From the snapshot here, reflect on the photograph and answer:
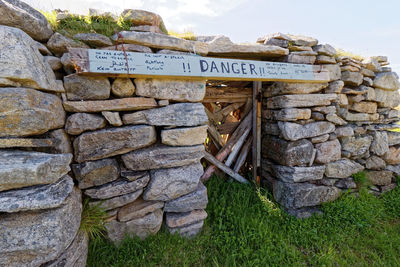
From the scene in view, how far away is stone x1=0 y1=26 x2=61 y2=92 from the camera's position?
130 cm

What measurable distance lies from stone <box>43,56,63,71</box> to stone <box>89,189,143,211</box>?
1.37m

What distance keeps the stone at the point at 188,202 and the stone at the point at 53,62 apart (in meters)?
1.82

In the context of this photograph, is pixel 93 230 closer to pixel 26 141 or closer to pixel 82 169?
pixel 82 169

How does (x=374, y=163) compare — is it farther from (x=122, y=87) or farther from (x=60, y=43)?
(x=60, y=43)

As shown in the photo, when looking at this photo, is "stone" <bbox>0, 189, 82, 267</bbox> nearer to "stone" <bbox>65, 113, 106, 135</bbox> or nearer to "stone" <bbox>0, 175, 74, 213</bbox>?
"stone" <bbox>0, 175, 74, 213</bbox>

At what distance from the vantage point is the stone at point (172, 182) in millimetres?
2041

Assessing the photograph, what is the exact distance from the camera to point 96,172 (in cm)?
181

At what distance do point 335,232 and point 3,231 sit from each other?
361 centimetres

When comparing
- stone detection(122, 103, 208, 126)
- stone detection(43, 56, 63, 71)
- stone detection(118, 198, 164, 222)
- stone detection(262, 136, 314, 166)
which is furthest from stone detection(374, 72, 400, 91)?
stone detection(43, 56, 63, 71)

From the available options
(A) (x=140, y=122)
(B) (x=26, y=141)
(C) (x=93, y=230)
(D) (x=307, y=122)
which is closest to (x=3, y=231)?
(B) (x=26, y=141)

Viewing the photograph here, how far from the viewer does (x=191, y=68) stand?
203 centimetres

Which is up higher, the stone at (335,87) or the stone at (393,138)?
the stone at (335,87)

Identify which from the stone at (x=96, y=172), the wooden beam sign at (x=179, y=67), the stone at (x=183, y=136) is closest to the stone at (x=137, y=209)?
the stone at (x=96, y=172)

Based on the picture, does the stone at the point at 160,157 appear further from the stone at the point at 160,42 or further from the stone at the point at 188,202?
the stone at the point at 160,42
